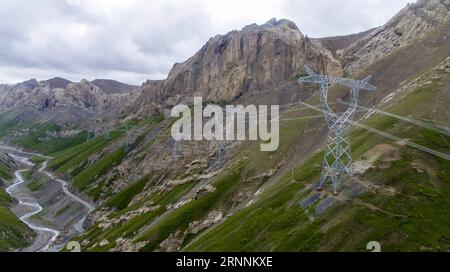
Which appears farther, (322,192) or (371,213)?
(322,192)

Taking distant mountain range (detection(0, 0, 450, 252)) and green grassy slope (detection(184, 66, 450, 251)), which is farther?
distant mountain range (detection(0, 0, 450, 252))

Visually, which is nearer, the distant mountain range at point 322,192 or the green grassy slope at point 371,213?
the green grassy slope at point 371,213

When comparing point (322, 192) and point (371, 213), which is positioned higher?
point (322, 192)

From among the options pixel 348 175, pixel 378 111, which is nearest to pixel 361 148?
pixel 348 175

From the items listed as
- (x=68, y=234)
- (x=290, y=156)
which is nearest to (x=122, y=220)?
(x=68, y=234)
